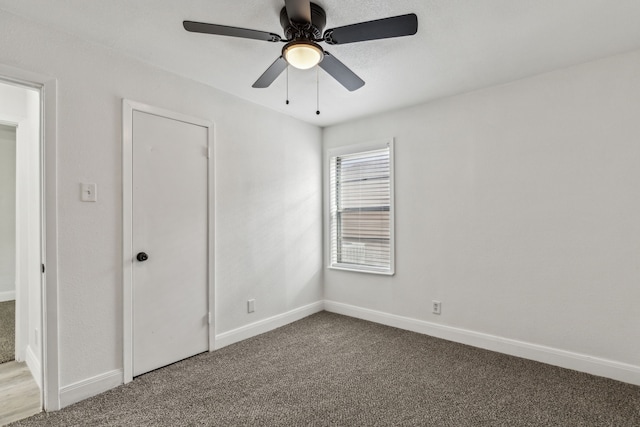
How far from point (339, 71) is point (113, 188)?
1.87m

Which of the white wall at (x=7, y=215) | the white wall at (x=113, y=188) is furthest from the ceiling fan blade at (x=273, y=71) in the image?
the white wall at (x=7, y=215)

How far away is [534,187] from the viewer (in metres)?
2.79

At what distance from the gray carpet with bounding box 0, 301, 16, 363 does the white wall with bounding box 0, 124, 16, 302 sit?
403 millimetres

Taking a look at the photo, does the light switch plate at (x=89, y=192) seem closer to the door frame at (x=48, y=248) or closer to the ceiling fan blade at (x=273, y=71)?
the door frame at (x=48, y=248)

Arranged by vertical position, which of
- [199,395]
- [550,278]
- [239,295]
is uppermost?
[550,278]

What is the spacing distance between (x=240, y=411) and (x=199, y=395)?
1.26ft

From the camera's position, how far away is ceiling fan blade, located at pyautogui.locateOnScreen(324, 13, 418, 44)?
167cm

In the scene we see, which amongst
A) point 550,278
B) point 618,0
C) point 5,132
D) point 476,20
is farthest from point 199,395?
point 5,132

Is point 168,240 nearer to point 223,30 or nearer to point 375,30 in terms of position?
point 223,30

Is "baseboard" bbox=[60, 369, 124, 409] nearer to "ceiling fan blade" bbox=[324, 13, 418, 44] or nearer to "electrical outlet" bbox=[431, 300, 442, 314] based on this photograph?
"ceiling fan blade" bbox=[324, 13, 418, 44]

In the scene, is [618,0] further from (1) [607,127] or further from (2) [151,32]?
(2) [151,32]

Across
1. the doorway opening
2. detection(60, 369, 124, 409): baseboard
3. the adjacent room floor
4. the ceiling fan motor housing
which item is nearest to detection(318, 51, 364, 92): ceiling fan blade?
the ceiling fan motor housing

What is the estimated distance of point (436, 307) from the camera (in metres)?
3.34

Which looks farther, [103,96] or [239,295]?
[239,295]
